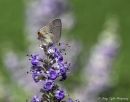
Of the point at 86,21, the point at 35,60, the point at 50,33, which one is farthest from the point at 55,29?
the point at 86,21

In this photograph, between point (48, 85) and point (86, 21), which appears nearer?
point (48, 85)

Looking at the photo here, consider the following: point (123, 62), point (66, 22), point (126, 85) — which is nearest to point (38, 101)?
point (66, 22)

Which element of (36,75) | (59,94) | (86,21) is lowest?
(59,94)

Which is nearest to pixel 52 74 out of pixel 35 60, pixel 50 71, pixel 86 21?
pixel 50 71

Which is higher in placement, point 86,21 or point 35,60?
point 86,21

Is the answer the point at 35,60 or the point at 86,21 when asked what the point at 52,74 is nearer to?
the point at 35,60

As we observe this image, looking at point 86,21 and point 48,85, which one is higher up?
point 86,21

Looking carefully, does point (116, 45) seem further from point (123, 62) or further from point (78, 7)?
point (78, 7)

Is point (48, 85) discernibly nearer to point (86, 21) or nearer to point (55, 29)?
point (55, 29)
